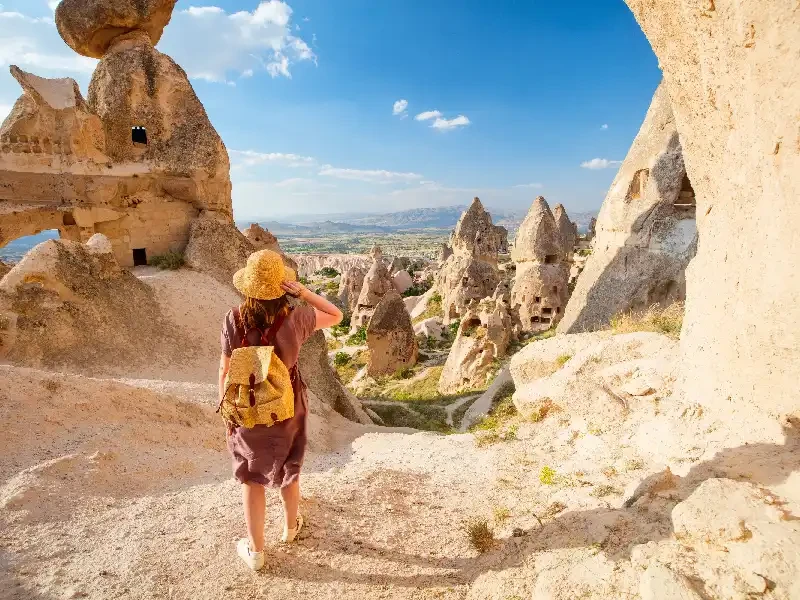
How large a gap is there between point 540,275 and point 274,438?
16546 millimetres

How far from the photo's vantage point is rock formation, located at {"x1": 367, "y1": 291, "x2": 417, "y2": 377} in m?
15.8

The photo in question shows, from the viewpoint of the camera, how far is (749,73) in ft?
8.61

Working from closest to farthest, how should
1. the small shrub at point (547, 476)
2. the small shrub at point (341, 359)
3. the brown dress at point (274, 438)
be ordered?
the brown dress at point (274, 438), the small shrub at point (547, 476), the small shrub at point (341, 359)

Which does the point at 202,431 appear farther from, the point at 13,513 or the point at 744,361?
the point at 744,361

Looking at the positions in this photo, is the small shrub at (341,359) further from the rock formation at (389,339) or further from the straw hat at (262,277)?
the straw hat at (262,277)

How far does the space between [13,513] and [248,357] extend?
70.7 inches

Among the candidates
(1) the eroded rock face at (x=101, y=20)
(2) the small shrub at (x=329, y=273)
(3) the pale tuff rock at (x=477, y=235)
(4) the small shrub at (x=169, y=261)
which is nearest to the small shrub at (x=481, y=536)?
(4) the small shrub at (x=169, y=261)

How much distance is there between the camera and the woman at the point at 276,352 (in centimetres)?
221

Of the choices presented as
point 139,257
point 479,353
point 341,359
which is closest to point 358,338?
point 341,359

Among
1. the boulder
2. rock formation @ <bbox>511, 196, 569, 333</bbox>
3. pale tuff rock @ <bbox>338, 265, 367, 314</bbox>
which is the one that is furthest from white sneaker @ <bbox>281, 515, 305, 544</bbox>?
the boulder

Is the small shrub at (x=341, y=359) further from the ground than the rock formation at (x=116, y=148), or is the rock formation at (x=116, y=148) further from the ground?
the rock formation at (x=116, y=148)

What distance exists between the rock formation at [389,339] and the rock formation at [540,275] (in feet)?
14.9

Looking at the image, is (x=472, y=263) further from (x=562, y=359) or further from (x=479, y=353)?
(x=562, y=359)

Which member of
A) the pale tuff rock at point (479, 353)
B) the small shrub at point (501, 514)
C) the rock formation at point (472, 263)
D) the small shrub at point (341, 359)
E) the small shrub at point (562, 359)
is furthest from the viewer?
the rock formation at point (472, 263)
